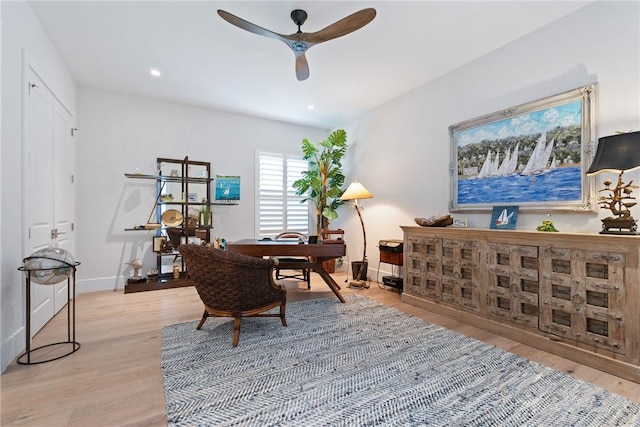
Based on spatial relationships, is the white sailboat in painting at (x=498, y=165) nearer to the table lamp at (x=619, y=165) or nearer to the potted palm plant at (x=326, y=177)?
the table lamp at (x=619, y=165)

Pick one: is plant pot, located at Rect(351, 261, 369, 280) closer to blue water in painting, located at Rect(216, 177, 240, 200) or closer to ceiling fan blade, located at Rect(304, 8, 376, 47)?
blue water in painting, located at Rect(216, 177, 240, 200)

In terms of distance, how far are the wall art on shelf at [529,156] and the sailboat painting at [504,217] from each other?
0.08 meters

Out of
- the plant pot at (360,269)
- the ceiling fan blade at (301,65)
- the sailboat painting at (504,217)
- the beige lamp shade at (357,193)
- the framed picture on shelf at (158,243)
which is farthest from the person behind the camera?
the plant pot at (360,269)

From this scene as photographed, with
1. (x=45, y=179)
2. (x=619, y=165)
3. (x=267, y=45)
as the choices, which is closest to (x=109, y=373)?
(x=45, y=179)

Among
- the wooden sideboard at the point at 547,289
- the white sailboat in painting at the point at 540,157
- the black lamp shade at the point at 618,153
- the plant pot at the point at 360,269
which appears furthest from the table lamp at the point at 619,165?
the plant pot at the point at 360,269

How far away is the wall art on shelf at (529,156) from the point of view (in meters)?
2.52

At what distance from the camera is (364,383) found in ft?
6.15

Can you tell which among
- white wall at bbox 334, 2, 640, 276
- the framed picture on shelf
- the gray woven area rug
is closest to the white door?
the framed picture on shelf

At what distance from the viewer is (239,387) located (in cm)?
183

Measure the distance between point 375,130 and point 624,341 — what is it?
396 cm

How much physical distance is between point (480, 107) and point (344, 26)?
6.73ft

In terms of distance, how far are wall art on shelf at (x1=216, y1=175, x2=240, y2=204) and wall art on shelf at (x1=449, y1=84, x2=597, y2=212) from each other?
11.7 feet

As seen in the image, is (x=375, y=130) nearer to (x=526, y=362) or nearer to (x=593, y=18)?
(x=593, y=18)

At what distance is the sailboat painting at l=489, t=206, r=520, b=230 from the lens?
9.66 feet
